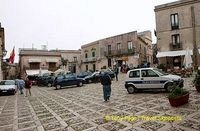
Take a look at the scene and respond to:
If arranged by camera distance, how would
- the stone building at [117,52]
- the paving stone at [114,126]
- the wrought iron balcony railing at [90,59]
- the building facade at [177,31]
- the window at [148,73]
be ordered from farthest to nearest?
the wrought iron balcony railing at [90,59]
the stone building at [117,52]
the building facade at [177,31]
the window at [148,73]
the paving stone at [114,126]

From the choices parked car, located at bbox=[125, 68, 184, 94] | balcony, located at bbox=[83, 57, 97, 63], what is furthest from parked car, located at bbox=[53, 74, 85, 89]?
balcony, located at bbox=[83, 57, 97, 63]

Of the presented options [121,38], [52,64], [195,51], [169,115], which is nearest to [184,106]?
[169,115]

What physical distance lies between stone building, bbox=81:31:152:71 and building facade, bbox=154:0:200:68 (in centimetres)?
919

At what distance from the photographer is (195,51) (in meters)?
28.0

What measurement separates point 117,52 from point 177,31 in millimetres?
14461

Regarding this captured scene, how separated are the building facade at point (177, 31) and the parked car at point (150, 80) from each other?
51.6 ft

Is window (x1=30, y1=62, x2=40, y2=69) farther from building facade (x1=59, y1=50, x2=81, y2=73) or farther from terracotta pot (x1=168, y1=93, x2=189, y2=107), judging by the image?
terracotta pot (x1=168, y1=93, x2=189, y2=107)

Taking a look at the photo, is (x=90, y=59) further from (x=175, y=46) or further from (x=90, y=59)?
(x=175, y=46)

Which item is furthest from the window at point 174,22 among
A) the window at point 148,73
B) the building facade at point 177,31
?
the window at point 148,73

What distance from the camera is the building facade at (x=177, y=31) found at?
91.7 feet

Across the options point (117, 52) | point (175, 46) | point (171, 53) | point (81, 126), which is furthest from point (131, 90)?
point (117, 52)

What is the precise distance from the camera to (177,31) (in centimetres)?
2914

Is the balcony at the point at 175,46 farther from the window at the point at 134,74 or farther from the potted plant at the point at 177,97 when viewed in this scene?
the potted plant at the point at 177,97

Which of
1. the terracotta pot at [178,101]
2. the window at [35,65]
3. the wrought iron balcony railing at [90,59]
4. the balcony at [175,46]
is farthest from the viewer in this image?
the window at [35,65]
